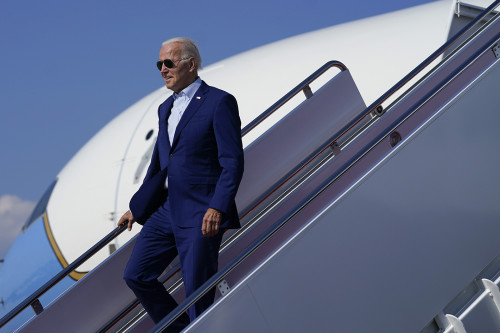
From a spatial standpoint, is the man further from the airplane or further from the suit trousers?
the airplane

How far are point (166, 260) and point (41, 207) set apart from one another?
5.55m

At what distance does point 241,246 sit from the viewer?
3.96 m

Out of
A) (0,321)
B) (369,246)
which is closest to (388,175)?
(369,246)

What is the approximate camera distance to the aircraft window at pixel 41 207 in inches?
334

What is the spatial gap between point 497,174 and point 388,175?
2.58ft

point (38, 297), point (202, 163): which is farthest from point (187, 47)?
point (38, 297)

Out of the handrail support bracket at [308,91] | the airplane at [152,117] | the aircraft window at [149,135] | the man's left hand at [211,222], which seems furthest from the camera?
the aircraft window at [149,135]

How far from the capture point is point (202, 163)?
11.1 feet

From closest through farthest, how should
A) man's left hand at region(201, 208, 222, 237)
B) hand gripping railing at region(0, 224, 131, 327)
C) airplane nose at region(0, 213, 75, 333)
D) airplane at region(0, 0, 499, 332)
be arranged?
man's left hand at region(201, 208, 222, 237)
hand gripping railing at region(0, 224, 131, 327)
airplane at region(0, 0, 499, 332)
airplane nose at region(0, 213, 75, 333)

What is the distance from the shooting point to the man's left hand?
3.13m

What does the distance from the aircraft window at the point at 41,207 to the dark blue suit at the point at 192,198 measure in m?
5.24

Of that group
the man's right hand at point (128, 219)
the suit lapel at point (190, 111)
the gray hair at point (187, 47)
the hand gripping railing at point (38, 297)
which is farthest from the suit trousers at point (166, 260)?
the gray hair at point (187, 47)

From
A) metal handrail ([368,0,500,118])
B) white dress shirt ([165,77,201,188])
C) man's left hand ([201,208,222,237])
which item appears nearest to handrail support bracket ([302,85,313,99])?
metal handrail ([368,0,500,118])

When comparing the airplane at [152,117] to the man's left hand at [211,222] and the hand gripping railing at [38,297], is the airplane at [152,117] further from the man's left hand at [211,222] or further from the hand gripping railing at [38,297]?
the man's left hand at [211,222]
